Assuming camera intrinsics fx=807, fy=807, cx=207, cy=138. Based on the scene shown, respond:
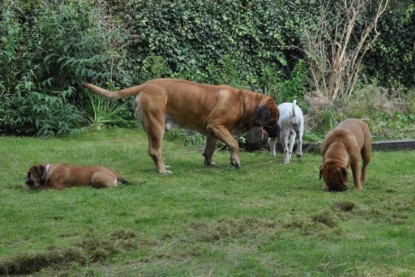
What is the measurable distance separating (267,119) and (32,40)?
5.83 meters

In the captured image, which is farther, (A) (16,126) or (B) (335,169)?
(A) (16,126)

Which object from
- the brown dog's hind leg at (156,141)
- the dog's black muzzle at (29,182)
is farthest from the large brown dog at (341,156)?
the dog's black muzzle at (29,182)

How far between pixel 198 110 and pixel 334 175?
292 centimetres

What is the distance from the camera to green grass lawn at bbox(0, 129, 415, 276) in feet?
22.8

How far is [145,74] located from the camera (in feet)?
57.6

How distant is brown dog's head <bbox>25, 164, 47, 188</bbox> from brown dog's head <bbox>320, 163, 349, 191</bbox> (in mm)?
3602

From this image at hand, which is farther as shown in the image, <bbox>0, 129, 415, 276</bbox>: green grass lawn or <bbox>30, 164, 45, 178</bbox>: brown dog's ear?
<bbox>30, 164, 45, 178</bbox>: brown dog's ear

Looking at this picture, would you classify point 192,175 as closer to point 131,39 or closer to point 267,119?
point 267,119

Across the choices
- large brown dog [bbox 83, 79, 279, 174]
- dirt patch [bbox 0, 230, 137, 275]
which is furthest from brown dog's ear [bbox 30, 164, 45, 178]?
dirt patch [bbox 0, 230, 137, 275]

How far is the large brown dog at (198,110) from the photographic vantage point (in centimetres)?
1201

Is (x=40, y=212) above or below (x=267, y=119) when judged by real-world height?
below

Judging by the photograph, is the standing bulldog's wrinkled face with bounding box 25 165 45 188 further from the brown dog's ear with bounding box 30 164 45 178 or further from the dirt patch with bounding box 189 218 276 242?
the dirt patch with bounding box 189 218 276 242

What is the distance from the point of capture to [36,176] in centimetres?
1041

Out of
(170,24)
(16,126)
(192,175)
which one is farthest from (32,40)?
(192,175)
